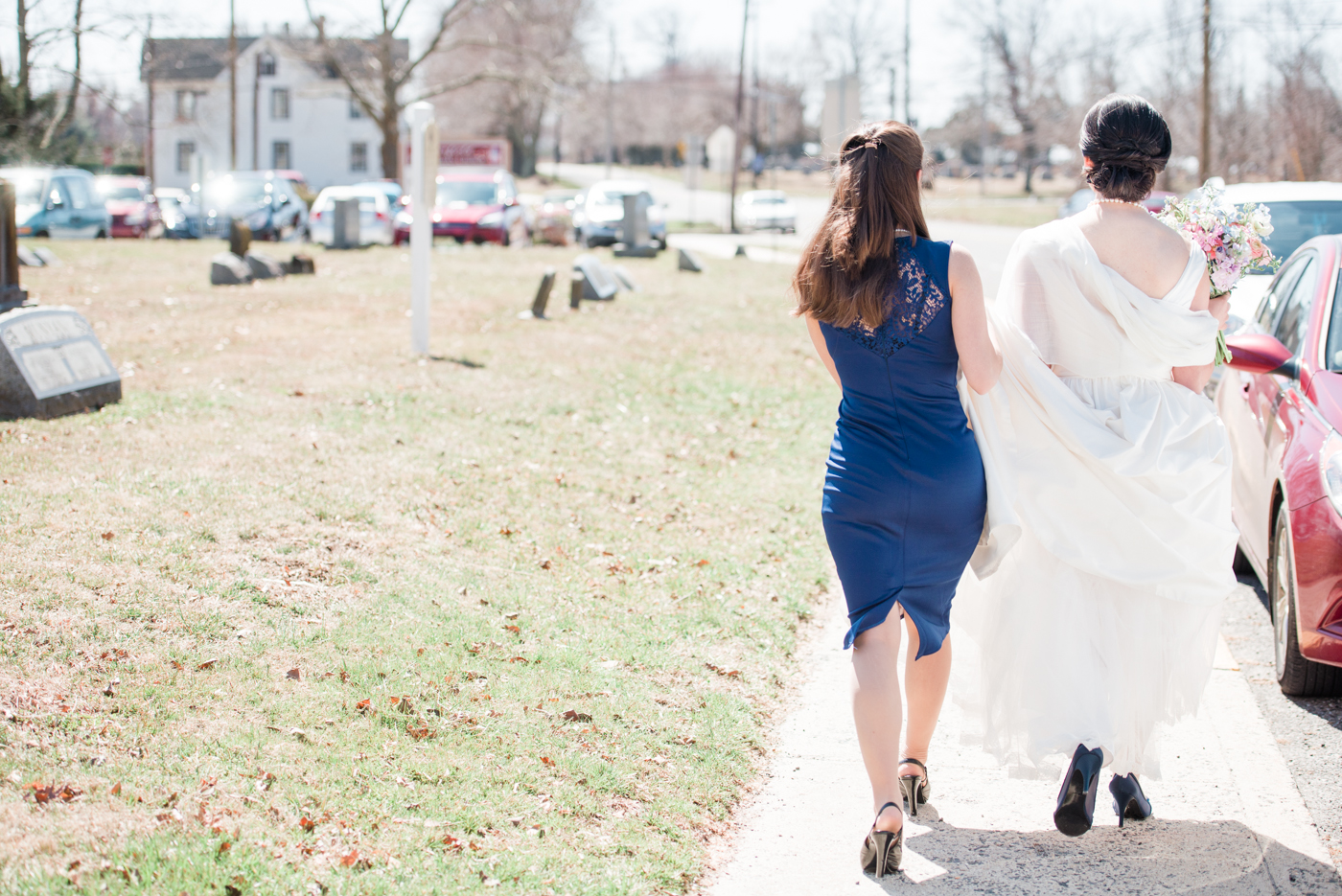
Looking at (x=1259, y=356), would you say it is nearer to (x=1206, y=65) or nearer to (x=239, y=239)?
(x=239, y=239)

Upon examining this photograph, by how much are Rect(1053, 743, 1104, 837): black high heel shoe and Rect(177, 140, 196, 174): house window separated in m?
69.8

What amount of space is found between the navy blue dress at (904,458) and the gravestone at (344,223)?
71.5ft

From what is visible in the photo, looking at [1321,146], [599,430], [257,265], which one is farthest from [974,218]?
[599,430]

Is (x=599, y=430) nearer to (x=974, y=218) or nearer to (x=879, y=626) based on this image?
(x=879, y=626)

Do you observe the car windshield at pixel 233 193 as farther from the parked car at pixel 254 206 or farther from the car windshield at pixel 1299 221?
the car windshield at pixel 1299 221

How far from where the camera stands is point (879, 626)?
3.16 meters

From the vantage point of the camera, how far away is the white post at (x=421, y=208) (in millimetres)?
10750

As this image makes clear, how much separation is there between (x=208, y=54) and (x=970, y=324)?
26178 mm

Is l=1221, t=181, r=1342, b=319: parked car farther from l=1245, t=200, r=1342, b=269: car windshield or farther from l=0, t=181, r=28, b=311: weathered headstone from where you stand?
l=0, t=181, r=28, b=311: weathered headstone

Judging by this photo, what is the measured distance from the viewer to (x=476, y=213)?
25875 mm

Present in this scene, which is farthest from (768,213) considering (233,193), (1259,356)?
(1259,356)

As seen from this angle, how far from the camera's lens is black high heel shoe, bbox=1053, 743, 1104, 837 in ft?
10.5

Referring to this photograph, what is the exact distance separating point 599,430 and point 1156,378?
5.47m

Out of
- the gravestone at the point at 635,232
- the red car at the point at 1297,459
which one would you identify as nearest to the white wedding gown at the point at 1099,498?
the red car at the point at 1297,459
